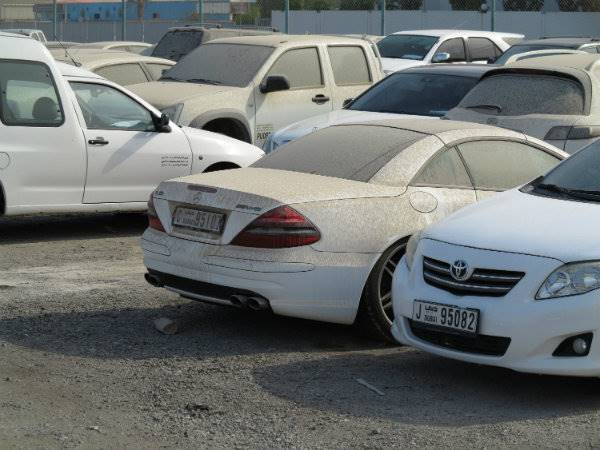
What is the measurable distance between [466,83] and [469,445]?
28.1 ft

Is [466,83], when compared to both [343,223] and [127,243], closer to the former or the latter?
[127,243]

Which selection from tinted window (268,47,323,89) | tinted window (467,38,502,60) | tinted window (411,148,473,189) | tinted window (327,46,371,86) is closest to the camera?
tinted window (411,148,473,189)

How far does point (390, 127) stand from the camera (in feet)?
29.5

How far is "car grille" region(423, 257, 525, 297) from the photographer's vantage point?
670 cm

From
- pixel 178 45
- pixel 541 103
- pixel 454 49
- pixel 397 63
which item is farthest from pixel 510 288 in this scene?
pixel 454 49

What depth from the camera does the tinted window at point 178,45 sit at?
2203cm

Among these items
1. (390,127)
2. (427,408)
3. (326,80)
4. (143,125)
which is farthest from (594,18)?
(427,408)

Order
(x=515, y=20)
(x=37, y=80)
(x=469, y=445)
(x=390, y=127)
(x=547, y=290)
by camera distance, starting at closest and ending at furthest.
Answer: (x=469, y=445) < (x=547, y=290) < (x=390, y=127) < (x=37, y=80) < (x=515, y=20)

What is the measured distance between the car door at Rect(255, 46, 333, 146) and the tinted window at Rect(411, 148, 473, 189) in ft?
23.4

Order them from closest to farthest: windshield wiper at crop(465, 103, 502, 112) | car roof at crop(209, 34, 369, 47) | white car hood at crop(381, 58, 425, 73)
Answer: windshield wiper at crop(465, 103, 502, 112) < car roof at crop(209, 34, 369, 47) < white car hood at crop(381, 58, 425, 73)

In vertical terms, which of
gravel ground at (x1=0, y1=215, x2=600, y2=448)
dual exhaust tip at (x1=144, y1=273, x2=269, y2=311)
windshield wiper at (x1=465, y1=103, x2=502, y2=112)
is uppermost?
windshield wiper at (x1=465, y1=103, x2=502, y2=112)

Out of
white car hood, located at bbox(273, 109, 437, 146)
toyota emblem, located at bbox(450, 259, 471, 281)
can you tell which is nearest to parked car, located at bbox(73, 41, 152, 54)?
white car hood, located at bbox(273, 109, 437, 146)

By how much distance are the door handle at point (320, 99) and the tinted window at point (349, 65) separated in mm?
394

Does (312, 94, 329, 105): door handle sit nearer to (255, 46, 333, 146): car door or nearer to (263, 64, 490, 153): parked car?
(255, 46, 333, 146): car door
